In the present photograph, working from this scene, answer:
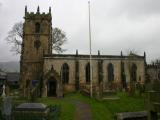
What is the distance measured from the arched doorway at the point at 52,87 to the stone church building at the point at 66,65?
→ 172mm

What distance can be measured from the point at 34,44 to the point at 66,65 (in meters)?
7.84

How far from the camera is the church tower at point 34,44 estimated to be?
157 feet

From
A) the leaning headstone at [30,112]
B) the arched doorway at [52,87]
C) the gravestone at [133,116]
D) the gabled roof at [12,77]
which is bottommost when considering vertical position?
the gravestone at [133,116]

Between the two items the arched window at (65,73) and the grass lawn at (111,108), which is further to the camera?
the arched window at (65,73)

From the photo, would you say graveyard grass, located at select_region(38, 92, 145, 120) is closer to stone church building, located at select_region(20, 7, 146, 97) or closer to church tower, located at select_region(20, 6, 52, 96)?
stone church building, located at select_region(20, 7, 146, 97)

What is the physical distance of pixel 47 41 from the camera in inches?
1950

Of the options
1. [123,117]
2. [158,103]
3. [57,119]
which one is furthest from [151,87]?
[57,119]

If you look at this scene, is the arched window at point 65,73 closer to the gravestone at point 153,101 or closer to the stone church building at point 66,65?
the stone church building at point 66,65

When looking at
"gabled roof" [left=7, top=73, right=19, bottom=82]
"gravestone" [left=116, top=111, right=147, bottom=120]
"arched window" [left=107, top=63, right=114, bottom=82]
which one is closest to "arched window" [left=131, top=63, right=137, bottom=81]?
"arched window" [left=107, top=63, right=114, bottom=82]

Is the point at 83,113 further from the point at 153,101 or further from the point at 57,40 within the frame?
the point at 57,40

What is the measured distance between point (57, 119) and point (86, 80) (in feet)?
83.8

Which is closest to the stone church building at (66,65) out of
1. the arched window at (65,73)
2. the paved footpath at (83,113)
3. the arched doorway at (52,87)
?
the arched window at (65,73)

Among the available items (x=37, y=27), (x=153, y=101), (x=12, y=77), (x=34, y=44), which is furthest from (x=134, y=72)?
(x=153, y=101)

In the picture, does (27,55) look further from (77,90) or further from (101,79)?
(101,79)
